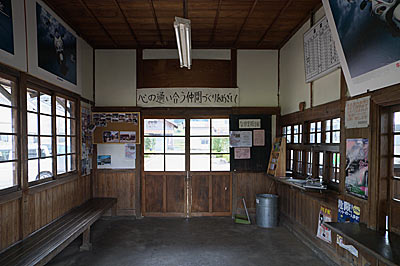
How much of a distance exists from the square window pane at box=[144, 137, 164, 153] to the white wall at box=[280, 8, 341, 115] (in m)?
2.87

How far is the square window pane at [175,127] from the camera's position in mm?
6070

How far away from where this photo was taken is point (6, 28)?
3.01 metres

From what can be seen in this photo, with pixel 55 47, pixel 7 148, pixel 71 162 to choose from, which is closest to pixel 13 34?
pixel 55 47

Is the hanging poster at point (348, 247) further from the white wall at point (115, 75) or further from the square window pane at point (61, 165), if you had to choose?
the white wall at point (115, 75)

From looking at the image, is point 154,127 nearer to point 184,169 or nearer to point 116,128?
point 116,128

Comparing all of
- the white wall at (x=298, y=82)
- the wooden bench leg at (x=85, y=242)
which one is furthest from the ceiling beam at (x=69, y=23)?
the white wall at (x=298, y=82)

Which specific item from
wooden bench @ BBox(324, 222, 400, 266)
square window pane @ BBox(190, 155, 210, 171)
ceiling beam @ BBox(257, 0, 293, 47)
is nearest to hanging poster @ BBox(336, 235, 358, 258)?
wooden bench @ BBox(324, 222, 400, 266)

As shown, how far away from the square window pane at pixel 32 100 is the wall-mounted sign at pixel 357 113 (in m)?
4.28

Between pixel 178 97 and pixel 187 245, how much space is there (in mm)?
3134

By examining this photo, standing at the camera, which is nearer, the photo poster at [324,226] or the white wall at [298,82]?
the photo poster at [324,226]

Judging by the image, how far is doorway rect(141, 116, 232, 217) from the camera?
6.02 metres

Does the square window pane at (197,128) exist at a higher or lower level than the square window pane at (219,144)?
higher

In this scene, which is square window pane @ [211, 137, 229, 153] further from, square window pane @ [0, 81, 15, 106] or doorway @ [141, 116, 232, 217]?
square window pane @ [0, 81, 15, 106]

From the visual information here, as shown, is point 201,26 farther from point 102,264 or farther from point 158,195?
point 102,264
